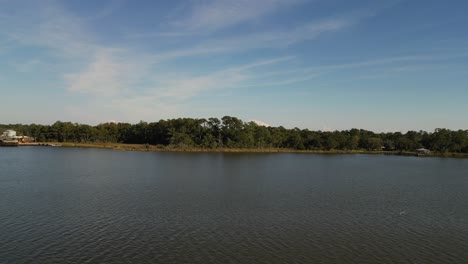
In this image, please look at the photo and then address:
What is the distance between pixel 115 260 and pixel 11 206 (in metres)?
15.6

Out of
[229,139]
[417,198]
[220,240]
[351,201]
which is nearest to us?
[220,240]

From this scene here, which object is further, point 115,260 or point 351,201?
point 351,201

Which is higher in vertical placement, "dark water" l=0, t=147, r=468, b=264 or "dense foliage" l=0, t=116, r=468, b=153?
"dense foliage" l=0, t=116, r=468, b=153

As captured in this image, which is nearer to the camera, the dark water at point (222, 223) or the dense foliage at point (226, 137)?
the dark water at point (222, 223)

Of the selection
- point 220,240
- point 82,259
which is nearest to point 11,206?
point 82,259

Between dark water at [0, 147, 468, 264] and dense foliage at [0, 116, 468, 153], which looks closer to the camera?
dark water at [0, 147, 468, 264]

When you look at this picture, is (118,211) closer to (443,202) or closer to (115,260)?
(115,260)

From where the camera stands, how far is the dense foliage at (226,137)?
137875 mm

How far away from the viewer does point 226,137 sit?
457 ft

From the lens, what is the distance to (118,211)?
2719 cm

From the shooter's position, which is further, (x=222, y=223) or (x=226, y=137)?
(x=226, y=137)

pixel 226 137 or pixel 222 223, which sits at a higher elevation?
pixel 226 137

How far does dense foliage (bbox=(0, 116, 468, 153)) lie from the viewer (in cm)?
13788

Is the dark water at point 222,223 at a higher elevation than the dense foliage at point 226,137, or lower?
lower
